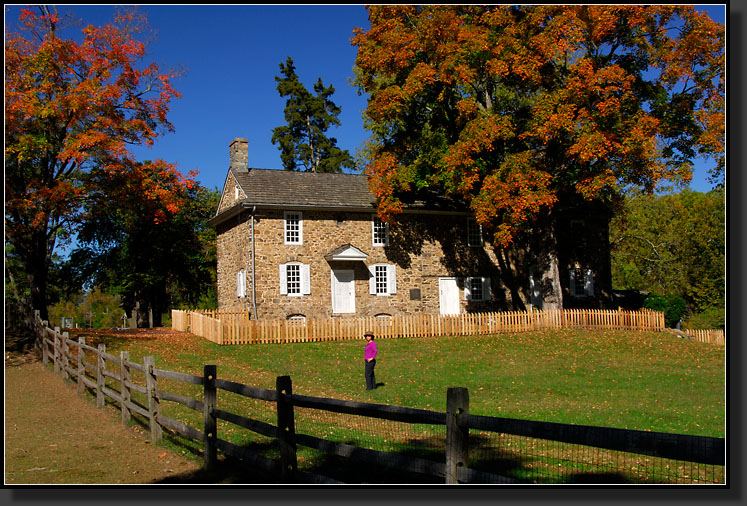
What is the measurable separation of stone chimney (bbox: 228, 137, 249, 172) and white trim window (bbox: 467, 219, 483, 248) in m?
12.0

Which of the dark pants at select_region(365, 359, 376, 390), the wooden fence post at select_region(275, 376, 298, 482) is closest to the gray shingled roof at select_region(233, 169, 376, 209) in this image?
the dark pants at select_region(365, 359, 376, 390)

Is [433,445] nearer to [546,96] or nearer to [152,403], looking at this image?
[152,403]

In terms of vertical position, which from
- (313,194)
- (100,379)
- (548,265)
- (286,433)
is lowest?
(100,379)

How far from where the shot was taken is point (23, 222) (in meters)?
22.5

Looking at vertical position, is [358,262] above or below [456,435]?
above

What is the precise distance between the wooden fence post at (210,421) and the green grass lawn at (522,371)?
547 centimetres

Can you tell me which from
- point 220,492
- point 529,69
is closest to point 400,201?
point 529,69

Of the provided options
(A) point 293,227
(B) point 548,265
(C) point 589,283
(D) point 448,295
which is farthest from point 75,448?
(C) point 589,283

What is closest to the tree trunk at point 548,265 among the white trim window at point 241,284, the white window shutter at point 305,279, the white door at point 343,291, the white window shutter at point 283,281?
the white door at point 343,291

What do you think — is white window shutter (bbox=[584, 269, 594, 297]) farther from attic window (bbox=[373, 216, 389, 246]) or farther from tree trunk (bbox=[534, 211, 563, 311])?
attic window (bbox=[373, 216, 389, 246])

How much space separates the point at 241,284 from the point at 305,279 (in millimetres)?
3337

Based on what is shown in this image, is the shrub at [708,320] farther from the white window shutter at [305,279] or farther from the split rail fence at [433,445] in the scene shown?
the split rail fence at [433,445]

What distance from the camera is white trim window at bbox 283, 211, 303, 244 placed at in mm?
29953

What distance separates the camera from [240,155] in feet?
105
